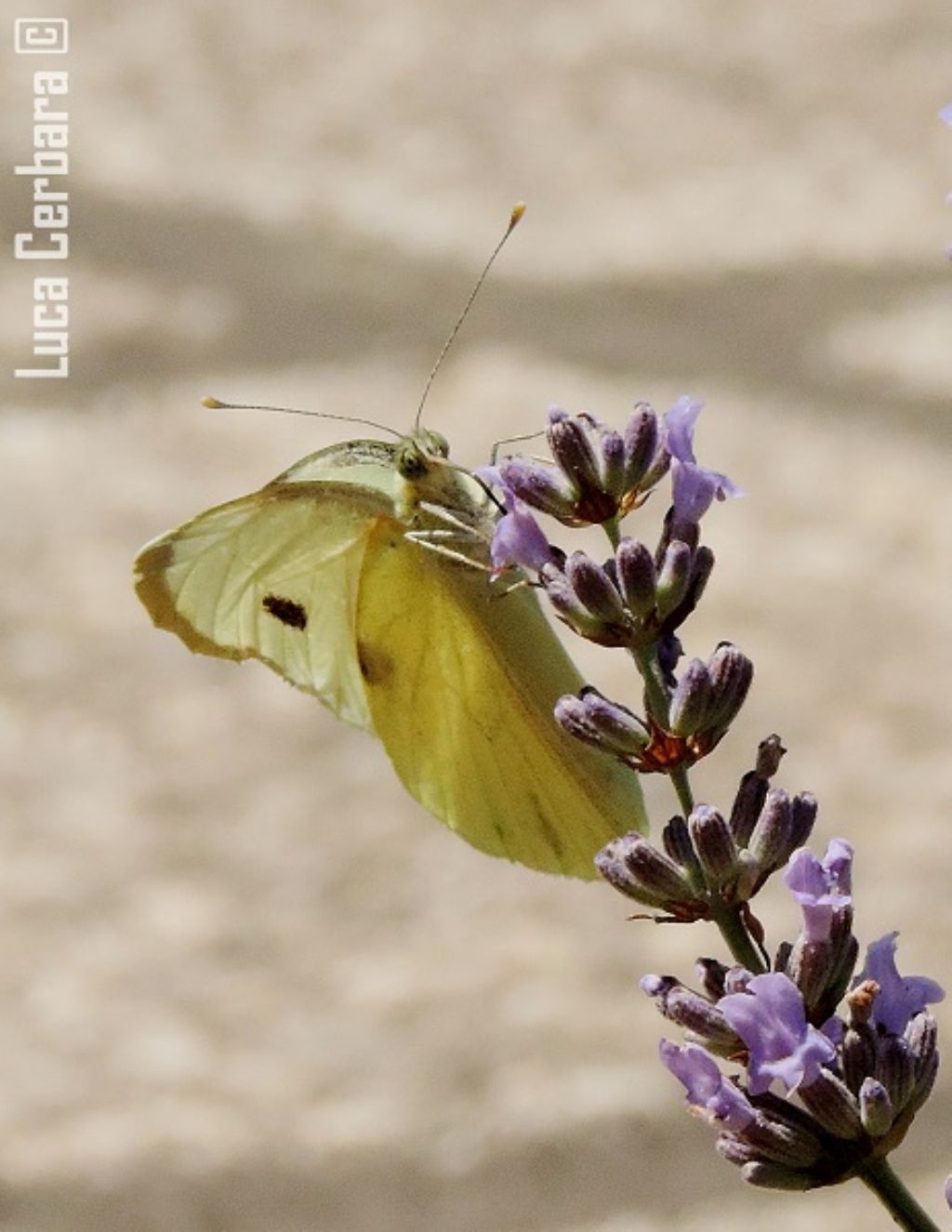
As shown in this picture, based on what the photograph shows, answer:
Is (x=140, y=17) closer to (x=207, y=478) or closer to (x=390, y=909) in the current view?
(x=207, y=478)

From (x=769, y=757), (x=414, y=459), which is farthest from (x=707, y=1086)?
(x=414, y=459)

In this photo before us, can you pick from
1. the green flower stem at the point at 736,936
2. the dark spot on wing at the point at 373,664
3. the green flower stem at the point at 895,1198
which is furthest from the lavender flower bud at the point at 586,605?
the dark spot on wing at the point at 373,664

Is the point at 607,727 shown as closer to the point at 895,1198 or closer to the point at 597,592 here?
the point at 597,592

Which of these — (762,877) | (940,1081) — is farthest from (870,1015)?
(940,1081)

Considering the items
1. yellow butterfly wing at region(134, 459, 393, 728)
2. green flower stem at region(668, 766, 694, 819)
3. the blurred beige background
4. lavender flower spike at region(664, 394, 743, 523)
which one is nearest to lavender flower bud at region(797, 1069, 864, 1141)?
green flower stem at region(668, 766, 694, 819)

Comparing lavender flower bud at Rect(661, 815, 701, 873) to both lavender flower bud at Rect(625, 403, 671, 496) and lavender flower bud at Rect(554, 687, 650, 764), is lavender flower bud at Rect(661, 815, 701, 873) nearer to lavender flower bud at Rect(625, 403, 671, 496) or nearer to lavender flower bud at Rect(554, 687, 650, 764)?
lavender flower bud at Rect(554, 687, 650, 764)

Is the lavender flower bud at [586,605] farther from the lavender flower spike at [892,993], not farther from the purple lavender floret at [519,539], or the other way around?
the lavender flower spike at [892,993]
